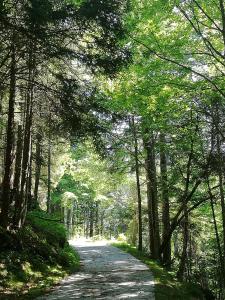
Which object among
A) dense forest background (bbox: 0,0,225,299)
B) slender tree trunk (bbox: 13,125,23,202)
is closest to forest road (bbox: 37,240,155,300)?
dense forest background (bbox: 0,0,225,299)

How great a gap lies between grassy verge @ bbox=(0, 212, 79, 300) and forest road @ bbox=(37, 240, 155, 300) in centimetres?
45

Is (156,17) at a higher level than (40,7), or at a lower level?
higher

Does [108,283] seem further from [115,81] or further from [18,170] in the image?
[115,81]

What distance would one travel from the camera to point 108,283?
10.5 meters

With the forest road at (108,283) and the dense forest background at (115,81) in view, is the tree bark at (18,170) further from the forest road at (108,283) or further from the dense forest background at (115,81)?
the forest road at (108,283)

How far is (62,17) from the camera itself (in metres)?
8.83

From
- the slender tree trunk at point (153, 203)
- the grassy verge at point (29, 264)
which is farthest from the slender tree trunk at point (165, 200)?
the grassy verge at point (29, 264)

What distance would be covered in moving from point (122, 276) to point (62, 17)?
768 cm

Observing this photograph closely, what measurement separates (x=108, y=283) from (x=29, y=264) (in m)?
2.47

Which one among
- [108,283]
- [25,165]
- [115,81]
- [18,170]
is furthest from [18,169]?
[108,283]

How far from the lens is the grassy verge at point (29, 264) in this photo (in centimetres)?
924

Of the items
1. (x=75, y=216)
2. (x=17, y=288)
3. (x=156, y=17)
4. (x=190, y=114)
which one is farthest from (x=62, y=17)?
(x=75, y=216)

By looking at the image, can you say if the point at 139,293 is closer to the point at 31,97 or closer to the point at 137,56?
the point at 31,97

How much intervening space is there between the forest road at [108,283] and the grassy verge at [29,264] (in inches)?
17.9
